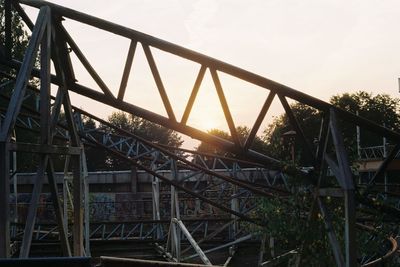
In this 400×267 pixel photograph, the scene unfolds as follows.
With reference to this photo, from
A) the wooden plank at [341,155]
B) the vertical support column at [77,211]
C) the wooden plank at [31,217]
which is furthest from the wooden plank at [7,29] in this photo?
the wooden plank at [341,155]

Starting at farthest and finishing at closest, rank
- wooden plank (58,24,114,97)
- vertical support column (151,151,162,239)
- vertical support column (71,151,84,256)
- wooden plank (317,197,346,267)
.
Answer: vertical support column (151,151,162,239) → vertical support column (71,151,84,256) → wooden plank (58,24,114,97) → wooden plank (317,197,346,267)

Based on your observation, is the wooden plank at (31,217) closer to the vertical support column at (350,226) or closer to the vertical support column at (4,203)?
the vertical support column at (4,203)

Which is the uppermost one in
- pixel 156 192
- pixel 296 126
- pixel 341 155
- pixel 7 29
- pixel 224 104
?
pixel 7 29

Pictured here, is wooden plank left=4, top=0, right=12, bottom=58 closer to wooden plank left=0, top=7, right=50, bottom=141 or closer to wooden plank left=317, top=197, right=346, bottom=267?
wooden plank left=0, top=7, right=50, bottom=141

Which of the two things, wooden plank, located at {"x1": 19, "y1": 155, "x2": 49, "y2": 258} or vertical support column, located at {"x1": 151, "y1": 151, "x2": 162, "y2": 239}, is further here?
vertical support column, located at {"x1": 151, "y1": 151, "x2": 162, "y2": 239}

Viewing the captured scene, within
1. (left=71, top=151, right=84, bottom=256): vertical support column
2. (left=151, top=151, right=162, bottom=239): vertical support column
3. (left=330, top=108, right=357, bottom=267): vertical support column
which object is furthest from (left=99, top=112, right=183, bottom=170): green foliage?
(left=330, top=108, right=357, bottom=267): vertical support column

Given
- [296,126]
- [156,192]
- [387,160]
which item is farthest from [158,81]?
[156,192]

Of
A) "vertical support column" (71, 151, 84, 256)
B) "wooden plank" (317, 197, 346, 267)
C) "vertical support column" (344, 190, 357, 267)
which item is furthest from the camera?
"vertical support column" (71, 151, 84, 256)

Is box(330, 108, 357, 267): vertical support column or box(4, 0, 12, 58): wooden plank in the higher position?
box(4, 0, 12, 58): wooden plank

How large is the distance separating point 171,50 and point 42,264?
11.5 feet

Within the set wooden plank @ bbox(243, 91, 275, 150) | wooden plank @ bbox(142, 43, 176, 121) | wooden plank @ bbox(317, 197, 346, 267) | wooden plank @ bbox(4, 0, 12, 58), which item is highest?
wooden plank @ bbox(4, 0, 12, 58)

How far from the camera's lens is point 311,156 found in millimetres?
6719

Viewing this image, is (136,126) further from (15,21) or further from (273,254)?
(273,254)

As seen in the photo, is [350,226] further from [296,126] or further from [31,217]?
[31,217]
